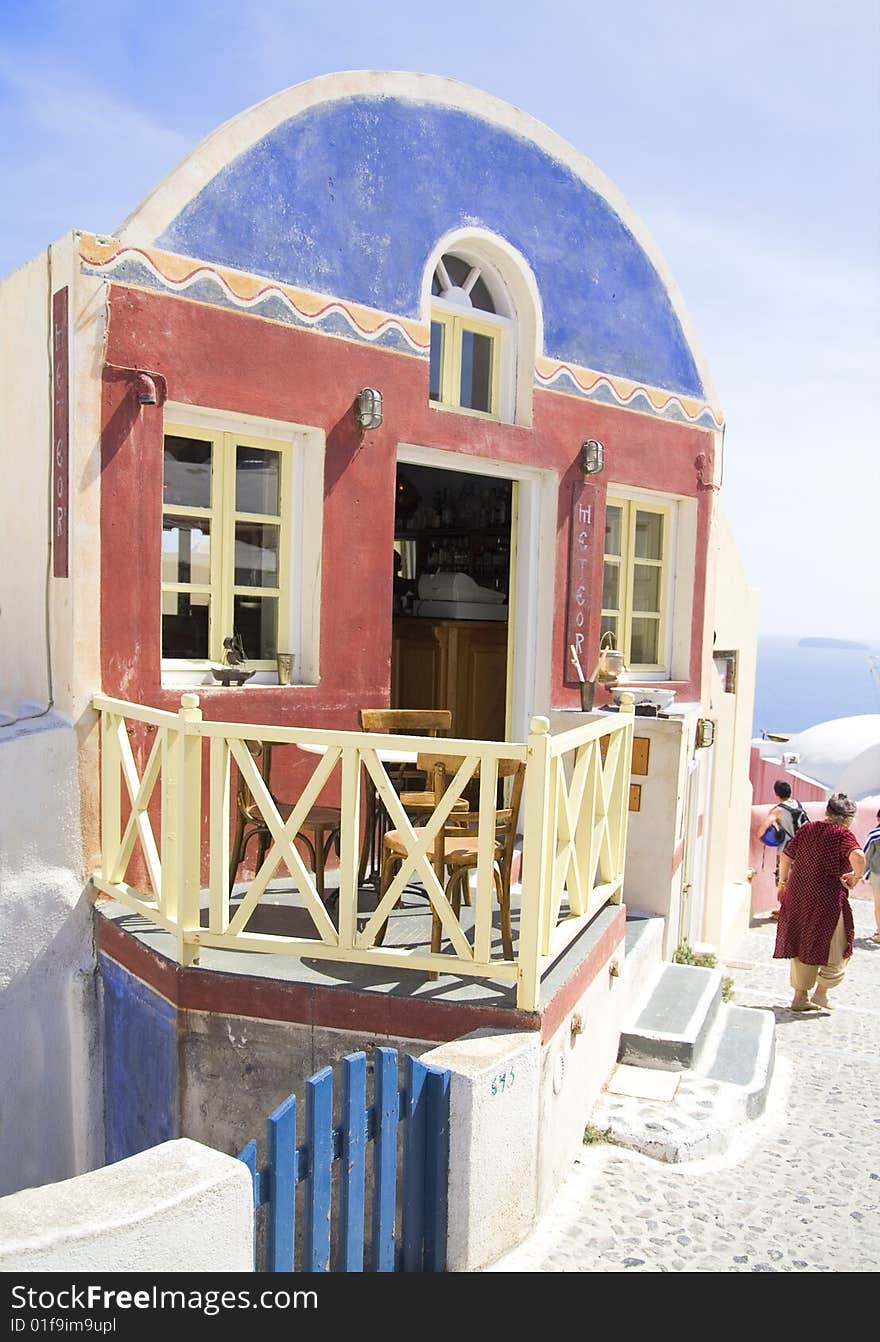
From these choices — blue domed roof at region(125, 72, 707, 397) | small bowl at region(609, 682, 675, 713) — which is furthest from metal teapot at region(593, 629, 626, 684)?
blue domed roof at region(125, 72, 707, 397)

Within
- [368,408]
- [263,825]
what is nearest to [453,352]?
[368,408]

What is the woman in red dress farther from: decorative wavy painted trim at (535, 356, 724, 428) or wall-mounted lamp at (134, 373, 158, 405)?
wall-mounted lamp at (134, 373, 158, 405)

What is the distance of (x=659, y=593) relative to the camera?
32.8 ft

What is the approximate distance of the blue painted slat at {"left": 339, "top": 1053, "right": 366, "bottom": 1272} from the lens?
3.76 metres

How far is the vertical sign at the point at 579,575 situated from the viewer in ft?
28.0

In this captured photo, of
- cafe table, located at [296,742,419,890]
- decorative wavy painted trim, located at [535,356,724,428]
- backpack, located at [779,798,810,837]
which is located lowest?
backpack, located at [779,798,810,837]

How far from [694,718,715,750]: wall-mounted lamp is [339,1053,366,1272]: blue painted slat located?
635 cm

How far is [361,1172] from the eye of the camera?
12.5ft

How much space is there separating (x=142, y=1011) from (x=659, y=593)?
20.8 feet

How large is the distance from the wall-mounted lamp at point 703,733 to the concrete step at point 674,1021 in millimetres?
2588

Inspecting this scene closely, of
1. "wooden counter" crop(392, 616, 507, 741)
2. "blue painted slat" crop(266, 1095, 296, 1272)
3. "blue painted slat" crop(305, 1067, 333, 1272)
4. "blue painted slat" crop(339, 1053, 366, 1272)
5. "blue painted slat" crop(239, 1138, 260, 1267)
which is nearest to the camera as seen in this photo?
"blue painted slat" crop(239, 1138, 260, 1267)

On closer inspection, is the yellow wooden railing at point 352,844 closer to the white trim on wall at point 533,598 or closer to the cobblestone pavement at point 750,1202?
the cobblestone pavement at point 750,1202

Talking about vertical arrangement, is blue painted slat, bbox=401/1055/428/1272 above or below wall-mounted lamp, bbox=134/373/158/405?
below
